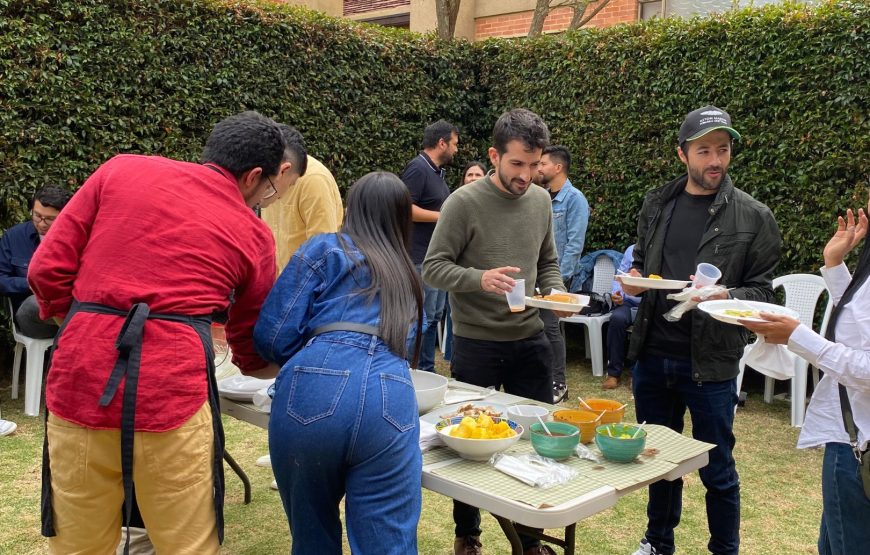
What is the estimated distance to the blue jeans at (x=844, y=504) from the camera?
6.63 feet

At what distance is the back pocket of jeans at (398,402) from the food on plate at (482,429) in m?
0.26

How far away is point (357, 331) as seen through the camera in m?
2.15

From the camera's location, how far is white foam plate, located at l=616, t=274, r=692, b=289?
3.00 meters

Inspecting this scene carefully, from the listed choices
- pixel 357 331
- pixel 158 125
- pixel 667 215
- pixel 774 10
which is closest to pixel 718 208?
pixel 667 215

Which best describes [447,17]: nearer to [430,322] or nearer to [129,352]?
[430,322]

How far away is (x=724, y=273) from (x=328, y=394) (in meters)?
1.83

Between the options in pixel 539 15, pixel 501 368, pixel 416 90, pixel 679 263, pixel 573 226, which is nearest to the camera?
pixel 679 263

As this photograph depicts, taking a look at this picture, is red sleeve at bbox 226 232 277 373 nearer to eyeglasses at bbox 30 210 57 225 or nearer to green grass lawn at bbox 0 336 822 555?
green grass lawn at bbox 0 336 822 555

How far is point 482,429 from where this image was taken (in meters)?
2.39

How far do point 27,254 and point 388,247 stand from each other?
14.2ft

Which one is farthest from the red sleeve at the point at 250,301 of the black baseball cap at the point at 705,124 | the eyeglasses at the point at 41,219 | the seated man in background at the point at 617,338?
the seated man in background at the point at 617,338

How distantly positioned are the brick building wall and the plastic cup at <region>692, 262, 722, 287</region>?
25.6 ft

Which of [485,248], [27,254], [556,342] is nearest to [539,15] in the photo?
[556,342]

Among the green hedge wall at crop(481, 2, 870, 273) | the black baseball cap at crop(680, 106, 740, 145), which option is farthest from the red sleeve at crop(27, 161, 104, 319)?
the green hedge wall at crop(481, 2, 870, 273)
